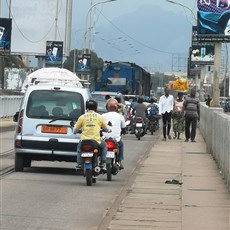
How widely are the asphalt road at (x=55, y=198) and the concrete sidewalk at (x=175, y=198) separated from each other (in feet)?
1.16

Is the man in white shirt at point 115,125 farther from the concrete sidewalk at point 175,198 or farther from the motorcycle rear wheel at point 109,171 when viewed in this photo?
the concrete sidewalk at point 175,198

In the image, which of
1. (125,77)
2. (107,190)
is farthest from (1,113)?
(107,190)

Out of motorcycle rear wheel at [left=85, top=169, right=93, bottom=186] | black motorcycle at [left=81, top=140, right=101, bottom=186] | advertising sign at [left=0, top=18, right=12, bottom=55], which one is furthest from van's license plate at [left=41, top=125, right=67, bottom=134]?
advertising sign at [left=0, top=18, right=12, bottom=55]

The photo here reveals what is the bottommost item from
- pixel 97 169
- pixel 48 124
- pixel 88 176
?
pixel 88 176

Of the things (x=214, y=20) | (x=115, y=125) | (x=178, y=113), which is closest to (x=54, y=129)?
(x=115, y=125)

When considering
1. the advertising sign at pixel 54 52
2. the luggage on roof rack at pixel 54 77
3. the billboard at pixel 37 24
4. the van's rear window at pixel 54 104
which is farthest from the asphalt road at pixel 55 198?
the billboard at pixel 37 24

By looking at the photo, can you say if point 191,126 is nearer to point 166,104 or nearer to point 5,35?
point 166,104

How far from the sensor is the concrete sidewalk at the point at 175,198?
10.6m

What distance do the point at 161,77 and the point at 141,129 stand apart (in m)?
160

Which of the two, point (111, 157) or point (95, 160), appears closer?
point (95, 160)

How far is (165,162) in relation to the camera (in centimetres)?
2003

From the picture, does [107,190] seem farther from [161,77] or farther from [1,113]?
[161,77]

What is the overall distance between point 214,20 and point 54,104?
8.99 metres

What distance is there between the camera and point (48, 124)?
16.5m
